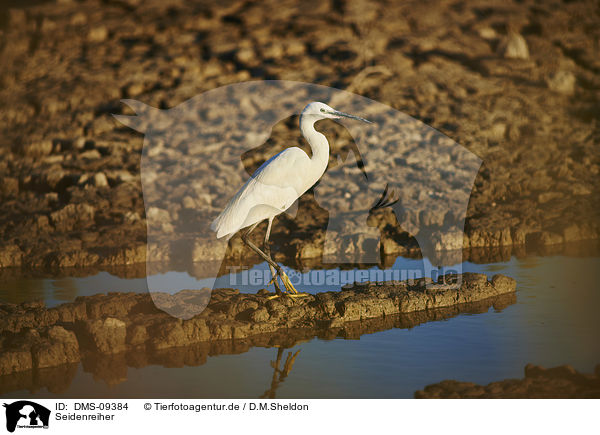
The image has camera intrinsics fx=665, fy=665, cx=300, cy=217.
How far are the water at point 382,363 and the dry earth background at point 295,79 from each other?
272 cm

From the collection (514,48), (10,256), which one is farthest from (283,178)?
(514,48)

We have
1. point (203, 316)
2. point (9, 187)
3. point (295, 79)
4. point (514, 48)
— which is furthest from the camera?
point (514, 48)

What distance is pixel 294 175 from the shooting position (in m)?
5.66

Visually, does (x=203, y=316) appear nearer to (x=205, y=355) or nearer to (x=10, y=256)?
(x=205, y=355)

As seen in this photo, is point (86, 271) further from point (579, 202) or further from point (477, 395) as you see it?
point (579, 202)

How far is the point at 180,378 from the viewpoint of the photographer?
4180 millimetres

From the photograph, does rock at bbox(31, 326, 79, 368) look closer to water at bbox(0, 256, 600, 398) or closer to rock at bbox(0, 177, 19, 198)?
water at bbox(0, 256, 600, 398)

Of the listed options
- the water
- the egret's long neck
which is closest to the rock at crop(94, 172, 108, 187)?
the egret's long neck

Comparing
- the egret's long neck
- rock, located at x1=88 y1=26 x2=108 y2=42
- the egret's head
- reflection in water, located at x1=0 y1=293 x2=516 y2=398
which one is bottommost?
reflection in water, located at x1=0 y1=293 x2=516 y2=398

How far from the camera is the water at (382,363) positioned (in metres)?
3.98
